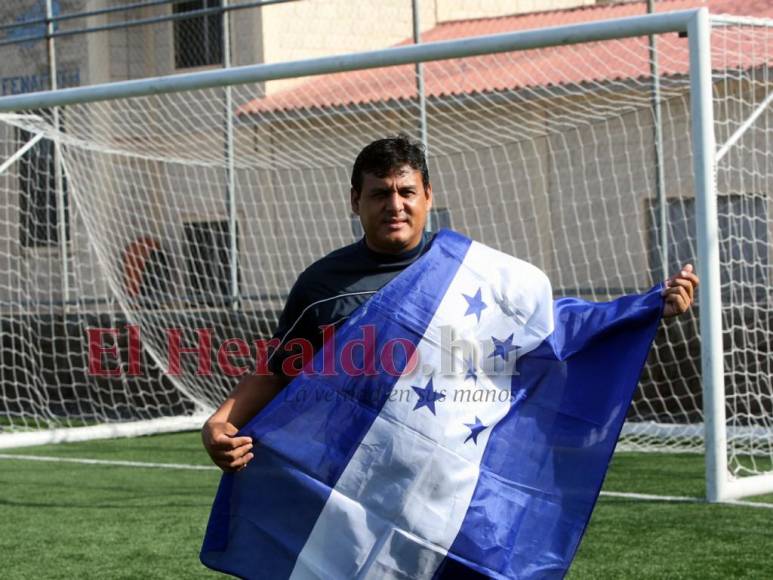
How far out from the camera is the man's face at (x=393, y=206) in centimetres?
318

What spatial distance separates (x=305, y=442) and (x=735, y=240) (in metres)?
7.24

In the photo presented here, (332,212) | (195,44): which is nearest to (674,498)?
(332,212)

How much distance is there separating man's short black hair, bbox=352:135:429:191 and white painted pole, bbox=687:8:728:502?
3.24m

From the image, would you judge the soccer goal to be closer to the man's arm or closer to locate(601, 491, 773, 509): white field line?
locate(601, 491, 773, 509): white field line

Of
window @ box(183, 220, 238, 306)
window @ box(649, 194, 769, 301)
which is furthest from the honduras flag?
window @ box(183, 220, 238, 306)

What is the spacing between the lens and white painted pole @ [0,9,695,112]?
645 cm

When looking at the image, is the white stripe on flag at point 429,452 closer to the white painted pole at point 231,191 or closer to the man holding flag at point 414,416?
the man holding flag at point 414,416

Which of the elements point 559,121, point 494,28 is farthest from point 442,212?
point 494,28

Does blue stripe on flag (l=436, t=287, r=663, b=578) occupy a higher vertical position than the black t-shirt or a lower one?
lower

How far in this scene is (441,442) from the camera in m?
3.18

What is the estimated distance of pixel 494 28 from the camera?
16188 millimetres

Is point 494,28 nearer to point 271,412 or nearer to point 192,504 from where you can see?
point 192,504

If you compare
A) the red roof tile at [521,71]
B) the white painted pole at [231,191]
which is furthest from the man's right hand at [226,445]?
the white painted pole at [231,191]

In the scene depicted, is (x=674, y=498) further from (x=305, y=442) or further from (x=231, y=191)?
(x=231, y=191)
